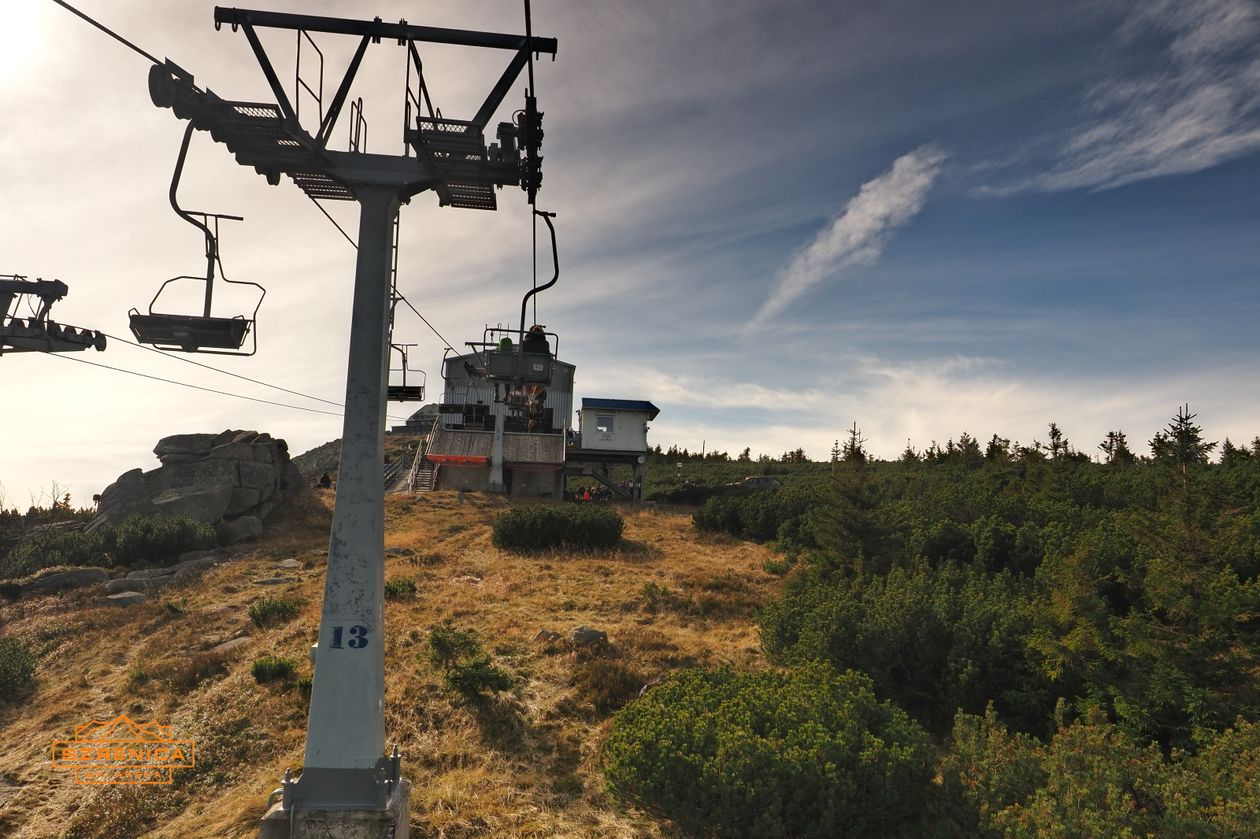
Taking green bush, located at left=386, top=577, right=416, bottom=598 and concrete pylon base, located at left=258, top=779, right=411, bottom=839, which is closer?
concrete pylon base, located at left=258, top=779, right=411, bottom=839

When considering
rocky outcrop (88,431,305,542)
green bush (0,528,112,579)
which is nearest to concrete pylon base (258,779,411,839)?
green bush (0,528,112,579)

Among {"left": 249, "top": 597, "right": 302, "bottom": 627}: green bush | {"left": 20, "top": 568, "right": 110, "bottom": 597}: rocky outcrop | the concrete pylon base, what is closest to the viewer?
the concrete pylon base

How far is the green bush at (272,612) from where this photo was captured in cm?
1517

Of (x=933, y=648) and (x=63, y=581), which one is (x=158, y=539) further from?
(x=933, y=648)

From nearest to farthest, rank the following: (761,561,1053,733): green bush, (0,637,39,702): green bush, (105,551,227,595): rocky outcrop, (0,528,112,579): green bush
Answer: (761,561,1053,733): green bush < (0,637,39,702): green bush < (105,551,227,595): rocky outcrop < (0,528,112,579): green bush

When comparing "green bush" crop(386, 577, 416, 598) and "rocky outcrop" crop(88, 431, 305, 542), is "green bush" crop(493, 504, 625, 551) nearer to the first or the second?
"green bush" crop(386, 577, 416, 598)

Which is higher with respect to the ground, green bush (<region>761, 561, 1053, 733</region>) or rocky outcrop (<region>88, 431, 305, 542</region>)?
rocky outcrop (<region>88, 431, 305, 542</region>)

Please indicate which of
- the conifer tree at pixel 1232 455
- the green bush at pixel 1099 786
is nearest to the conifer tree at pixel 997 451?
the conifer tree at pixel 1232 455

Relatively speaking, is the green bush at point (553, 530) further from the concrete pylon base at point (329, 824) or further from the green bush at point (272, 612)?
the concrete pylon base at point (329, 824)

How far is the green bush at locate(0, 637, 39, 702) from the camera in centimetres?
1259

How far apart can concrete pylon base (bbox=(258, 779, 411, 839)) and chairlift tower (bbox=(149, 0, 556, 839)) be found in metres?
0.01

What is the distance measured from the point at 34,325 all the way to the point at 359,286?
690 centimetres

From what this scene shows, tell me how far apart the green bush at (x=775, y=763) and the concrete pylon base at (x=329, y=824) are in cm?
244

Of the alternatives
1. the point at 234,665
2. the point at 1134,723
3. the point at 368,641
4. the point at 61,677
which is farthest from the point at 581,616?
the point at 61,677
